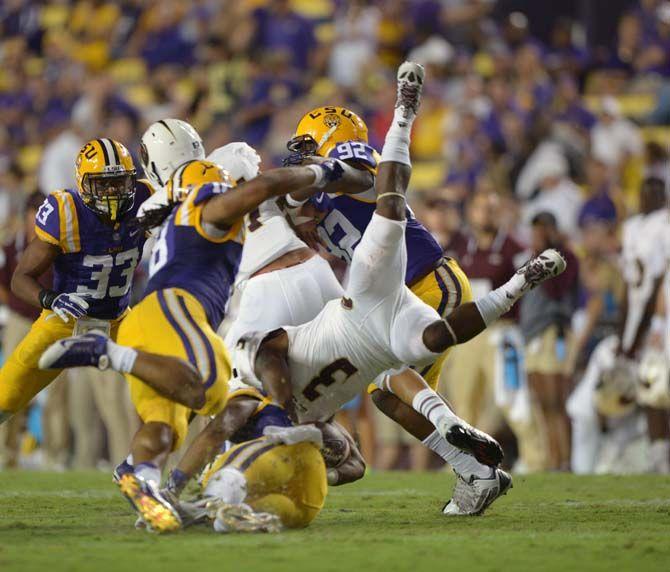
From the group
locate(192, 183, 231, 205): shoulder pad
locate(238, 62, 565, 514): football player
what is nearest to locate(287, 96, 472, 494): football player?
locate(238, 62, 565, 514): football player

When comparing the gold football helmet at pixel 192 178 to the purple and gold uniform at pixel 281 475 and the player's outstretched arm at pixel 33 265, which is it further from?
the player's outstretched arm at pixel 33 265

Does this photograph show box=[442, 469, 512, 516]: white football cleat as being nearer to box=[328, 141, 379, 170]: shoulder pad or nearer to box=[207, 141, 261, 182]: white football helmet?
box=[328, 141, 379, 170]: shoulder pad

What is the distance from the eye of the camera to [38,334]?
22.0ft

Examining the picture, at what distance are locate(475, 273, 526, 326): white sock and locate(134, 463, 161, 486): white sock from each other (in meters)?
1.67


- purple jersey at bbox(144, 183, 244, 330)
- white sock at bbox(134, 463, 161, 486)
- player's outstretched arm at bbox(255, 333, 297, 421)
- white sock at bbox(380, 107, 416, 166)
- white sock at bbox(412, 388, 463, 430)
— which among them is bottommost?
white sock at bbox(134, 463, 161, 486)

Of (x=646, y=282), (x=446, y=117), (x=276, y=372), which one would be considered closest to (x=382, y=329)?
(x=276, y=372)

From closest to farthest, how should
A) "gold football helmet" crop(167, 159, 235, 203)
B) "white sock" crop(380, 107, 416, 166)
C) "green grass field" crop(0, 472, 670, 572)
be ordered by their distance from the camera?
"green grass field" crop(0, 472, 670, 572)
"gold football helmet" crop(167, 159, 235, 203)
"white sock" crop(380, 107, 416, 166)

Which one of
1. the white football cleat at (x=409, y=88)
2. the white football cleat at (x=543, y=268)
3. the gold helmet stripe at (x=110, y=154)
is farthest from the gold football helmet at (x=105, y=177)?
the white football cleat at (x=543, y=268)

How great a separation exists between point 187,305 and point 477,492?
176 cm

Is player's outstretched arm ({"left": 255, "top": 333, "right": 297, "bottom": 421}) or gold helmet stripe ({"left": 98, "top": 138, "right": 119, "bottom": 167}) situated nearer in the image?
player's outstretched arm ({"left": 255, "top": 333, "right": 297, "bottom": 421})

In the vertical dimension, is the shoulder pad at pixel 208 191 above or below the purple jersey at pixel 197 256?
above

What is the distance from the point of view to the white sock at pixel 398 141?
5.84 m

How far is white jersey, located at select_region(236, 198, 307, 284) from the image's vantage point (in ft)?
21.6

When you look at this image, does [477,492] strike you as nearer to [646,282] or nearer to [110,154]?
[110,154]
